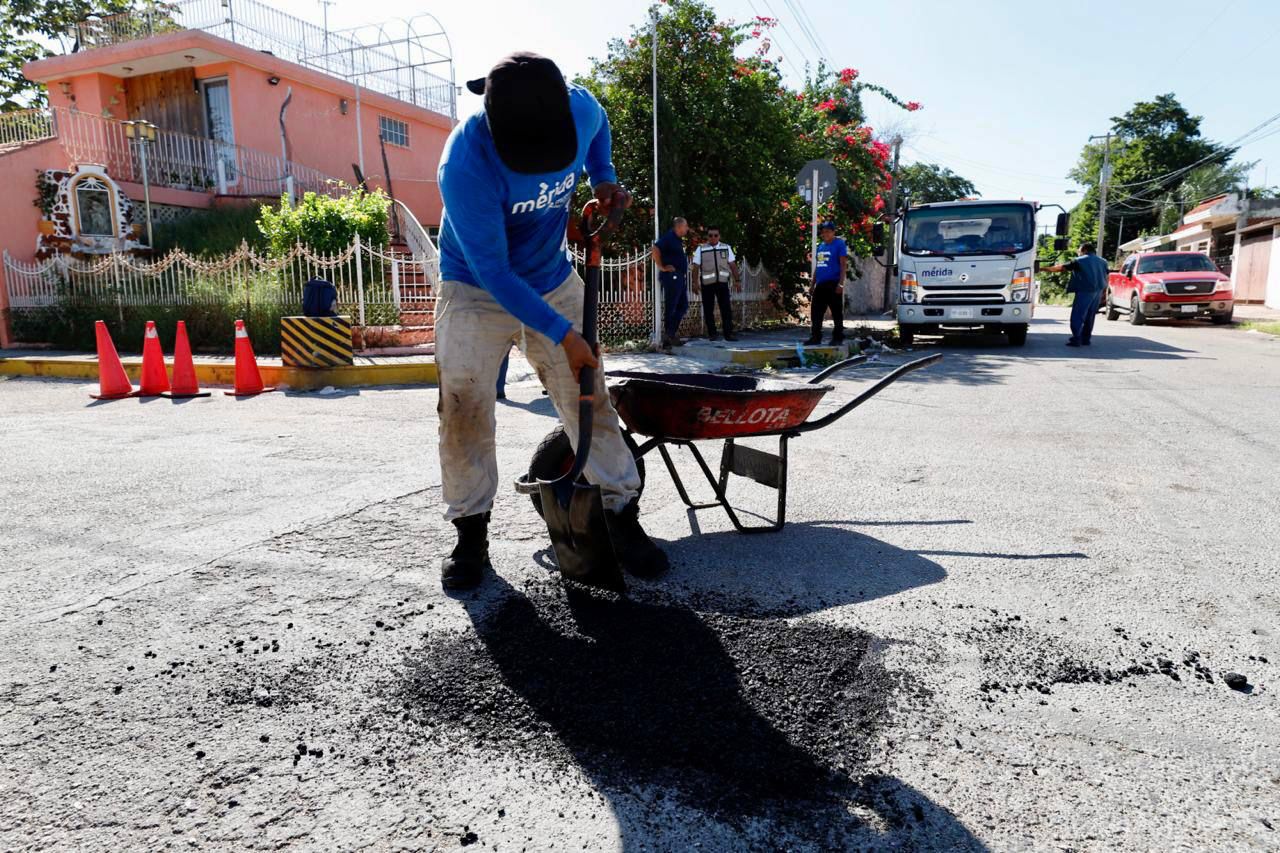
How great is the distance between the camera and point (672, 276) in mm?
11703

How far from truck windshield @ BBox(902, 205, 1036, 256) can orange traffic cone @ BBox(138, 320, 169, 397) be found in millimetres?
10511

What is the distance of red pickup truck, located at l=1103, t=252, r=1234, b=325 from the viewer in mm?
17719

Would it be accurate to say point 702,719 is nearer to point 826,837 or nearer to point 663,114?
point 826,837

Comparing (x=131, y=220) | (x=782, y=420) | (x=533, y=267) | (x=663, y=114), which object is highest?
(x=663, y=114)

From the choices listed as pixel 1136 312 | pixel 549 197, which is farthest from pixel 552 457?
pixel 1136 312

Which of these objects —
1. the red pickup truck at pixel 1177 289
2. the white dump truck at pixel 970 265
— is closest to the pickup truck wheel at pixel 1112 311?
the red pickup truck at pixel 1177 289

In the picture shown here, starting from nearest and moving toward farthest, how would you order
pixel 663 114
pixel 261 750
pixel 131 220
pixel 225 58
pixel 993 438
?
1. pixel 261 750
2. pixel 993 438
3. pixel 663 114
4. pixel 131 220
5. pixel 225 58

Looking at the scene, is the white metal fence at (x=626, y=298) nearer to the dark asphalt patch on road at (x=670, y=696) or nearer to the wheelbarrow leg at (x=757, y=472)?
the wheelbarrow leg at (x=757, y=472)

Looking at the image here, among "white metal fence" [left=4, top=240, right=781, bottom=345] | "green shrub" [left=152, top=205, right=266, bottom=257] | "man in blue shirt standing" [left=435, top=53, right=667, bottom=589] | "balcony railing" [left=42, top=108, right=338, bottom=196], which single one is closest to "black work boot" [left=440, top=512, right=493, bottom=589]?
"man in blue shirt standing" [left=435, top=53, right=667, bottom=589]

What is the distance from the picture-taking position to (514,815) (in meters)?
1.84

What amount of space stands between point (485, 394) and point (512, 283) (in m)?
0.57

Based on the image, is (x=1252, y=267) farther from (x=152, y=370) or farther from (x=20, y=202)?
(x=20, y=202)

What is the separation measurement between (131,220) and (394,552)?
15353mm

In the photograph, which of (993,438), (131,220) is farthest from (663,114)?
(131,220)
